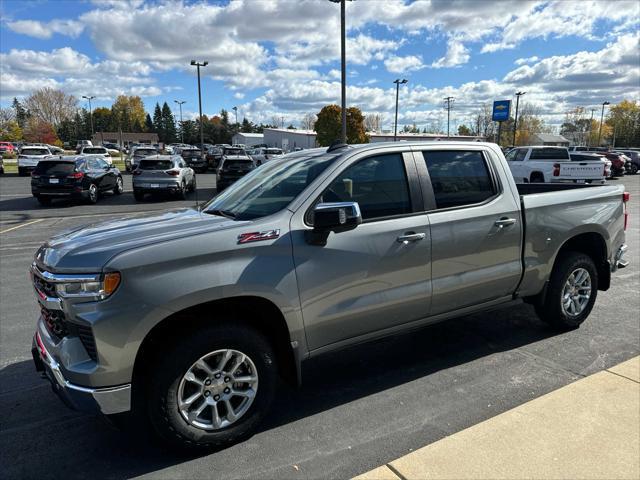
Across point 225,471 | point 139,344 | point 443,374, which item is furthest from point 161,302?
point 443,374

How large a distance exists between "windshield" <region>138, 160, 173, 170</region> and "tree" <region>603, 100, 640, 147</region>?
116m

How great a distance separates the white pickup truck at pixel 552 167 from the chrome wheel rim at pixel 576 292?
16.9 meters

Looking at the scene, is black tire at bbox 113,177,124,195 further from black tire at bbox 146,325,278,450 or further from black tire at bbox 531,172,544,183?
black tire at bbox 146,325,278,450

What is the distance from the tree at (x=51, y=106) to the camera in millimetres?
108188

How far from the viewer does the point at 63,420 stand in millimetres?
3373

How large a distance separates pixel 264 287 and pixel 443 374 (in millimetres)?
1902

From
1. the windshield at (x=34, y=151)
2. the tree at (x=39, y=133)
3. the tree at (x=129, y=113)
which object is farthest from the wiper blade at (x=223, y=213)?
the tree at (x=129, y=113)

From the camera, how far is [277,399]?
3664 millimetres

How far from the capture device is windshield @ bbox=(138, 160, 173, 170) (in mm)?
17703

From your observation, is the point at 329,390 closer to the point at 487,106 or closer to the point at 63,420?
the point at 63,420

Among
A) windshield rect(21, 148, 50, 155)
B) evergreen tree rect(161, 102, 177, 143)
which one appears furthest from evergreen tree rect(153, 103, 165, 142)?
windshield rect(21, 148, 50, 155)

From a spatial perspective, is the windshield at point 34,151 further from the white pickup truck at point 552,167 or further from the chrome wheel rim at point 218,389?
the chrome wheel rim at point 218,389

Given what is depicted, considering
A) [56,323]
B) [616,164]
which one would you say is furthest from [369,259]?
[616,164]

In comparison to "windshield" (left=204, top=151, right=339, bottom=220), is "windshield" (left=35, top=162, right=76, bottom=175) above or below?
below
